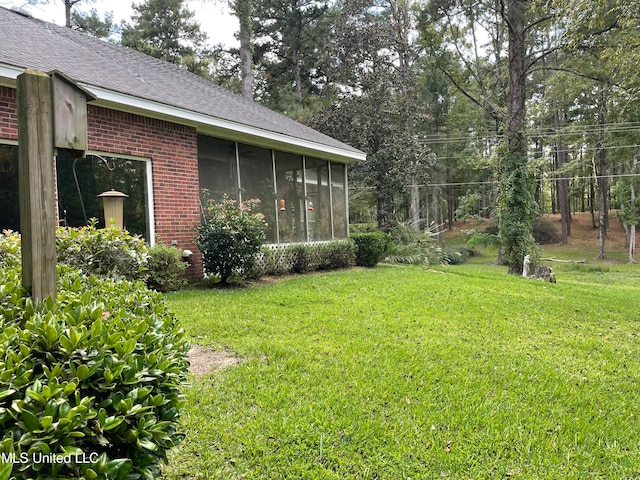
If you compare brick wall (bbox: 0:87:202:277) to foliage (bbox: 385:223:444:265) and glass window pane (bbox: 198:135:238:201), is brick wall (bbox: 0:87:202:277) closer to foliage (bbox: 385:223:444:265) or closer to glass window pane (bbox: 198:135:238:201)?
glass window pane (bbox: 198:135:238:201)

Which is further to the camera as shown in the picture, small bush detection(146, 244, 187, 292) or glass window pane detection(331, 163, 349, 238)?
glass window pane detection(331, 163, 349, 238)

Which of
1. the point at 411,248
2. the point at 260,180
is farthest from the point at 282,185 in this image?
the point at 411,248

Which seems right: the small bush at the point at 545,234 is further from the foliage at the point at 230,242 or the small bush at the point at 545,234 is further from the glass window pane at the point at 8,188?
the glass window pane at the point at 8,188

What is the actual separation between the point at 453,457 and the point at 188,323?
127 inches

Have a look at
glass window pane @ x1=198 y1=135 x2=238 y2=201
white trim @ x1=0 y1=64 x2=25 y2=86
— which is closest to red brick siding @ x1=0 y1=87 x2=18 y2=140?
white trim @ x1=0 y1=64 x2=25 y2=86

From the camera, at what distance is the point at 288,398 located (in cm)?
275

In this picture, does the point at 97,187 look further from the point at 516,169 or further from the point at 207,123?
the point at 516,169

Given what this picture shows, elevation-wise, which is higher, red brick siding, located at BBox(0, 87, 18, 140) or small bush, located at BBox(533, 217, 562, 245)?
red brick siding, located at BBox(0, 87, 18, 140)

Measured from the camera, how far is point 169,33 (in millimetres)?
20453

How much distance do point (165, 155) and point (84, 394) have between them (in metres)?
6.35

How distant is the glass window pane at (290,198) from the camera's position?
9531 mm

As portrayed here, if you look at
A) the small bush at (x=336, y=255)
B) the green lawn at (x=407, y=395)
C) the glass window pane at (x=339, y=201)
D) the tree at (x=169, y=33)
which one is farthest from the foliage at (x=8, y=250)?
the tree at (x=169, y=33)

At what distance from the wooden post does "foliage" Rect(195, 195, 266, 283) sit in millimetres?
4854

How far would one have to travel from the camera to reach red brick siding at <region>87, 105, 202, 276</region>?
20.0 ft
